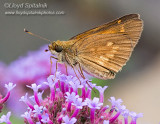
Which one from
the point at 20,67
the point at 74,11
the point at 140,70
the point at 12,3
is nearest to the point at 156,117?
the point at 140,70

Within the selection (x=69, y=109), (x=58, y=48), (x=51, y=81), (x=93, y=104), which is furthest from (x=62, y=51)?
(x=93, y=104)

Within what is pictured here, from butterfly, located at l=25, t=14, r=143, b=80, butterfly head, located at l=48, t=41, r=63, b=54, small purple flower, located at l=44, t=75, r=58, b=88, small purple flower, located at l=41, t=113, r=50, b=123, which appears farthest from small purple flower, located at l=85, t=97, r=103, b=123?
butterfly head, located at l=48, t=41, r=63, b=54

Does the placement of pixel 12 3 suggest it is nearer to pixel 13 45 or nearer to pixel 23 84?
pixel 13 45

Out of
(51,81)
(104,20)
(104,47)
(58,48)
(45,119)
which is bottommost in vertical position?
(45,119)

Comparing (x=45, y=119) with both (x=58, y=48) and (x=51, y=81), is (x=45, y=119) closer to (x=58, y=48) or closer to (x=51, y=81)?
(x=51, y=81)

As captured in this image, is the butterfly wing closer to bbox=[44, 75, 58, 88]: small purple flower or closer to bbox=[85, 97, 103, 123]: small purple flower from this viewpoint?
bbox=[44, 75, 58, 88]: small purple flower

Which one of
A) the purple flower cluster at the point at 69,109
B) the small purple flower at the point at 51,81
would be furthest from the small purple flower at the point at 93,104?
the small purple flower at the point at 51,81
